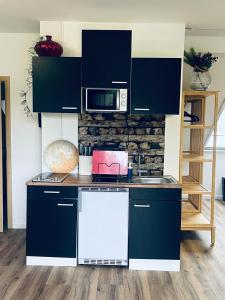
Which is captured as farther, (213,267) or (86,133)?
(86,133)

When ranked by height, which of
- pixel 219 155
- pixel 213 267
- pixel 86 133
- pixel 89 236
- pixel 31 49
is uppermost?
pixel 31 49

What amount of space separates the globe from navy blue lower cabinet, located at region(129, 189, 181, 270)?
89cm

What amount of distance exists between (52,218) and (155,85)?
5.66ft

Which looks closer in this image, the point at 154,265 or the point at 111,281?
the point at 111,281

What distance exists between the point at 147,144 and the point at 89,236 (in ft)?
4.07

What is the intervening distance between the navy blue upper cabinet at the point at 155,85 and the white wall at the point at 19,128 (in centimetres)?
156

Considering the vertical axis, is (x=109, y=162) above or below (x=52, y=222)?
above

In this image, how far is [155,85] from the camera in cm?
314

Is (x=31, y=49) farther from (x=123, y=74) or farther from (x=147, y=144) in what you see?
(x=147, y=144)

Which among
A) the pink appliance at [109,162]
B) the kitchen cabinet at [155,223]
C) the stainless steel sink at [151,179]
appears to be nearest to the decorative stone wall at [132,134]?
the stainless steel sink at [151,179]

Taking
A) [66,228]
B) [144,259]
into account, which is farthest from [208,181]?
[66,228]

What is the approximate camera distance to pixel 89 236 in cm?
305

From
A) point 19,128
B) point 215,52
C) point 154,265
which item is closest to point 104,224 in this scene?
point 154,265

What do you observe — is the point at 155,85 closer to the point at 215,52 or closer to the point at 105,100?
the point at 105,100
